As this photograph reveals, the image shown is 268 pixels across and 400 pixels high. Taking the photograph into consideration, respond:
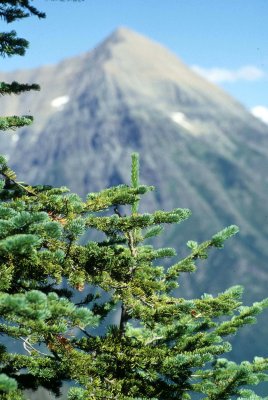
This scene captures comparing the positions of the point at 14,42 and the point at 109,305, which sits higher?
the point at 14,42

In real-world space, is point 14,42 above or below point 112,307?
above

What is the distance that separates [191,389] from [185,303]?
2014 mm

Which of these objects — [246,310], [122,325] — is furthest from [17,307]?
[246,310]

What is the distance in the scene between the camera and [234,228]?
6.16m

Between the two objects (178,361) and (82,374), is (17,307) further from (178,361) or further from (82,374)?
(178,361)

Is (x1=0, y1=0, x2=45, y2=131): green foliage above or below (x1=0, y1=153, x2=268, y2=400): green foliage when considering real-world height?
above

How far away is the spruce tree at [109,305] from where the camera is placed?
209 inches

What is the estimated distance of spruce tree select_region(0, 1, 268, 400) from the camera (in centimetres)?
530

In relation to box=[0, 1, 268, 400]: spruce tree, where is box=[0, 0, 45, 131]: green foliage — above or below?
above

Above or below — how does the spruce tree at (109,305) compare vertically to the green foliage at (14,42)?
below

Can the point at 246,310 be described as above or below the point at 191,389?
above

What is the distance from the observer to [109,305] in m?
7.06

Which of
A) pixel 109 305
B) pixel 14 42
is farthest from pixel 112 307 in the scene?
pixel 14 42

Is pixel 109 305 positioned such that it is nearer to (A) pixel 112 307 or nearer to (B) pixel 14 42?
(A) pixel 112 307
